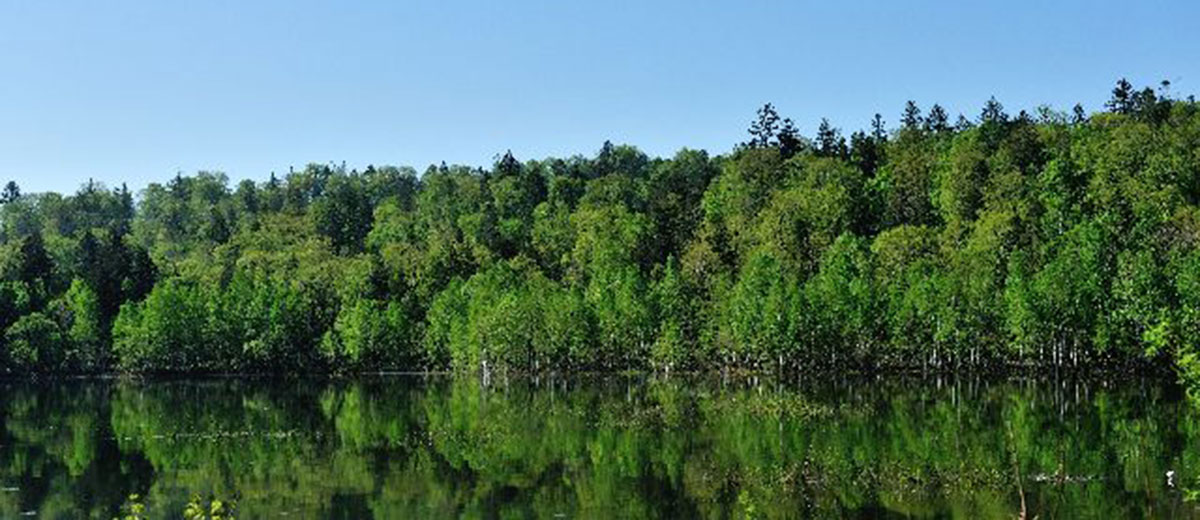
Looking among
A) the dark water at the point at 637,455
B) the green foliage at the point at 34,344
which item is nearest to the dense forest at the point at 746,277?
the green foliage at the point at 34,344

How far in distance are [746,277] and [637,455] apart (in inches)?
2712

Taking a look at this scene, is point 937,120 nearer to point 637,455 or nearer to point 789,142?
point 789,142

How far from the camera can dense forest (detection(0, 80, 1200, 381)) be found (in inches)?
3984

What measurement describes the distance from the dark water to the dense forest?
54.0 ft

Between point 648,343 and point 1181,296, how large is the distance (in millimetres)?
49568

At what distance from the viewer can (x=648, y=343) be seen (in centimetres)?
11969

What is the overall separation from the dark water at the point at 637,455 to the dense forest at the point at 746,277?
1645 cm

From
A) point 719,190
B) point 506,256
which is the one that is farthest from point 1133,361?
point 506,256

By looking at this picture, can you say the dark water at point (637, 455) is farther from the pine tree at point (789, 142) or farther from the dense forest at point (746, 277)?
the pine tree at point (789, 142)

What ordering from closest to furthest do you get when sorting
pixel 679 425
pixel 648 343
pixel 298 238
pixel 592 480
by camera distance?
pixel 592 480 < pixel 679 425 < pixel 648 343 < pixel 298 238

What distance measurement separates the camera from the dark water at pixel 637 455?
38.5 metres

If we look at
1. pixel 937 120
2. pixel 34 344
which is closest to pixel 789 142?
pixel 937 120

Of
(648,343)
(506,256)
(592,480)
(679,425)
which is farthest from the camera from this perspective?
(506,256)

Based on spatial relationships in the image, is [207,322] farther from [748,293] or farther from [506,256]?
[748,293]
